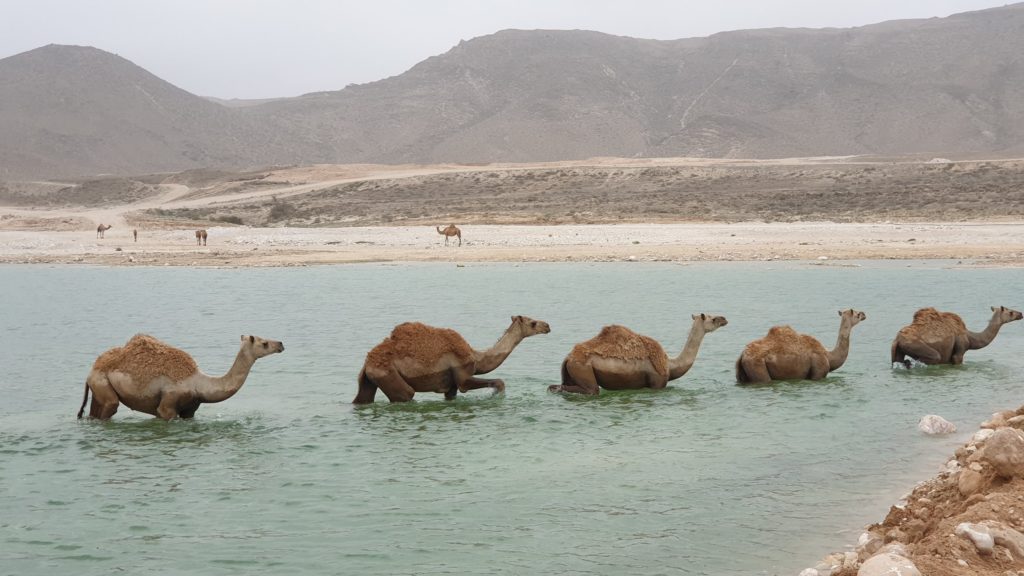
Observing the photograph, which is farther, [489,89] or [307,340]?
[489,89]

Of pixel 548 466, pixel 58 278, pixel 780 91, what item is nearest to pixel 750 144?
pixel 780 91

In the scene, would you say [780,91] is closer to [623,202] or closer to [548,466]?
[623,202]

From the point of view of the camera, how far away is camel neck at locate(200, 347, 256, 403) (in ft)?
42.9

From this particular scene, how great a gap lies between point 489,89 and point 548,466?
545 ft

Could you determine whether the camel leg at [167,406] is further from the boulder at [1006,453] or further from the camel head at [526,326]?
the boulder at [1006,453]

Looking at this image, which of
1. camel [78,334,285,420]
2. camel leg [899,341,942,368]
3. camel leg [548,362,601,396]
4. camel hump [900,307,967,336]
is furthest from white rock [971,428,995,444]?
camel [78,334,285,420]

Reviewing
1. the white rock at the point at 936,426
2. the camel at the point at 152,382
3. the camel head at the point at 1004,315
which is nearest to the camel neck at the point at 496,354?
the camel at the point at 152,382

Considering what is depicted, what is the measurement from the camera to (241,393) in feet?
51.8

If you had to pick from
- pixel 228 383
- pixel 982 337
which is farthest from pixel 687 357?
pixel 228 383

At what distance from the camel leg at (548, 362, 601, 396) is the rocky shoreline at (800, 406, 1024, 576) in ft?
17.4

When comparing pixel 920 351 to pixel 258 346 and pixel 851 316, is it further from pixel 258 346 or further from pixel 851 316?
pixel 258 346

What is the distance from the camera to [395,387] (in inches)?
549

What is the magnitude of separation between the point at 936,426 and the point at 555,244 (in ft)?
100

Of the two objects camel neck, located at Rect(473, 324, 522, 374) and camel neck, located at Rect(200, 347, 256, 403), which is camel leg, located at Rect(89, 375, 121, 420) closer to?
camel neck, located at Rect(200, 347, 256, 403)
